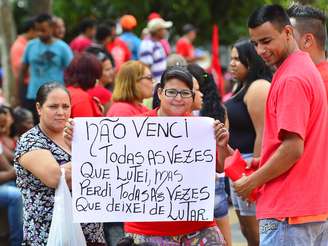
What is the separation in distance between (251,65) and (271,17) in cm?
246

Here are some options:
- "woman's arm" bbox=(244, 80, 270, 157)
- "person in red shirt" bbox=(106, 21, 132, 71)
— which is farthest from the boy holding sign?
"person in red shirt" bbox=(106, 21, 132, 71)

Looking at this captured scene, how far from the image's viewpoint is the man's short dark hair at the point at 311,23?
5934 mm

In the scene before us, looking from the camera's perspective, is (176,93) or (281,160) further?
(176,93)

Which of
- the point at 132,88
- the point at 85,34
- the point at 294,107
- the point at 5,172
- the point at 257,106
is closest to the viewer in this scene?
the point at 294,107

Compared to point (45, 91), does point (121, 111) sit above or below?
below

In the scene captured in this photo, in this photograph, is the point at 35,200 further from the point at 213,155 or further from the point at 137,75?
the point at 137,75

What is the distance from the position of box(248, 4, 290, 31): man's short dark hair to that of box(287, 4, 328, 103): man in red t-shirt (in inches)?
26.2

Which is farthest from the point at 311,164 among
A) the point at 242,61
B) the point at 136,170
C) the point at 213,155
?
the point at 242,61

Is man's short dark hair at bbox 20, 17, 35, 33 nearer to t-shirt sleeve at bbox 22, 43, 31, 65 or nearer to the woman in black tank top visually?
t-shirt sleeve at bbox 22, 43, 31, 65

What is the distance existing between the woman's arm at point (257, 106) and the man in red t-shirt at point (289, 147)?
2.12m

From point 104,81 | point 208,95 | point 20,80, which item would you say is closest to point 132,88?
point 208,95

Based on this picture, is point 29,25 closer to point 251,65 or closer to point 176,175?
point 251,65

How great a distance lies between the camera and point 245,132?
301 inches

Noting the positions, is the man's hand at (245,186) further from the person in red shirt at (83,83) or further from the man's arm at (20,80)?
the man's arm at (20,80)
